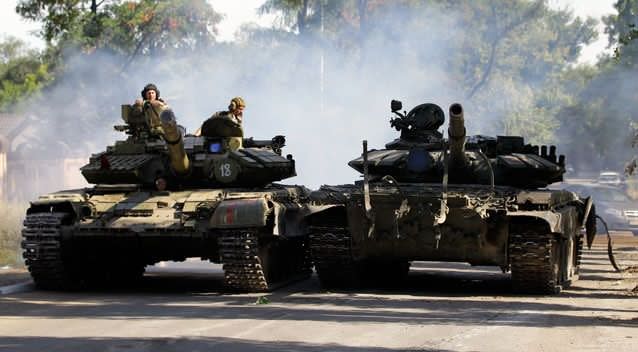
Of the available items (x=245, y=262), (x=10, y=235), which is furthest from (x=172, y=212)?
(x=10, y=235)

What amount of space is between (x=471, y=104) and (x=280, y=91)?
1466cm

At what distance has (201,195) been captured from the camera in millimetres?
16891

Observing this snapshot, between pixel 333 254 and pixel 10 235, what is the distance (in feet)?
32.7

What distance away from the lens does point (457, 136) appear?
16.8 meters

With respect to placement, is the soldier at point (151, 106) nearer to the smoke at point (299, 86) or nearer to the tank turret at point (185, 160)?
the tank turret at point (185, 160)

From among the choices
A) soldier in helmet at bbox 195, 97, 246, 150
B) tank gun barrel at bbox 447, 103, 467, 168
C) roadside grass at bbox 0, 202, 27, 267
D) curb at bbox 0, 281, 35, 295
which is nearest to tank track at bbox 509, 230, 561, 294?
tank gun barrel at bbox 447, 103, 467, 168

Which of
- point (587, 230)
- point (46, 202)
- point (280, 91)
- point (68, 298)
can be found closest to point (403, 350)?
point (68, 298)

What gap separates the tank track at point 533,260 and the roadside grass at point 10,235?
9.24 meters

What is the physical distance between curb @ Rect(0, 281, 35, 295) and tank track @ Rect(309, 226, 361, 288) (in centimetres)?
381

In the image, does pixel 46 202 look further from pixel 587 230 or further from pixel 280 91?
pixel 280 91

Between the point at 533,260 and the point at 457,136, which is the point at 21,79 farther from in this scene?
the point at 533,260

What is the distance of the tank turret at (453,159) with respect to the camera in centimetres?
1759

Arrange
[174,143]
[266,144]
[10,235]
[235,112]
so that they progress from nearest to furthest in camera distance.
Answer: [174,143]
[235,112]
[266,144]
[10,235]

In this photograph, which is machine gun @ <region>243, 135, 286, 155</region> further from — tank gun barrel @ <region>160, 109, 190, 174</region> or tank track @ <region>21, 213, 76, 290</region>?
tank track @ <region>21, 213, 76, 290</region>
